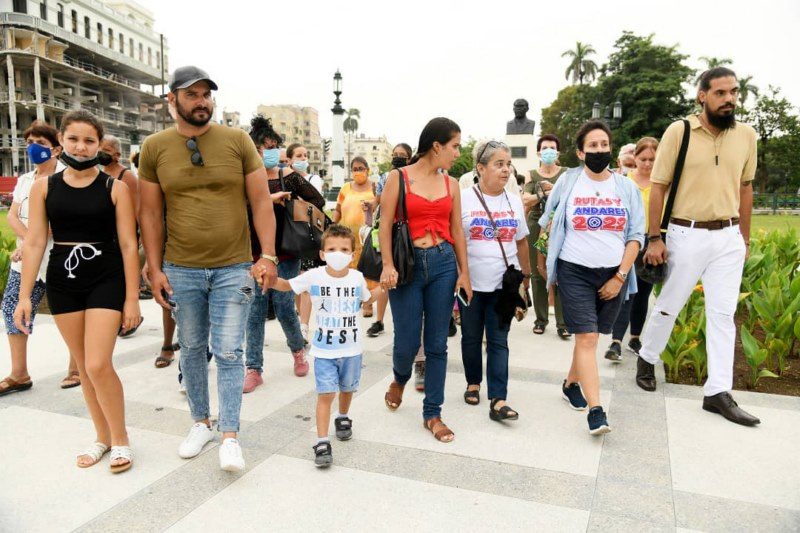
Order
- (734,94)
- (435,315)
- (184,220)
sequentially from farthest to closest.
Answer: (734,94), (435,315), (184,220)

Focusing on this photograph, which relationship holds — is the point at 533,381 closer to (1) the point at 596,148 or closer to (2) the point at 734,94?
(1) the point at 596,148

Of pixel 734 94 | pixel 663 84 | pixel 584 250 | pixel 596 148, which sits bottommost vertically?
pixel 584 250

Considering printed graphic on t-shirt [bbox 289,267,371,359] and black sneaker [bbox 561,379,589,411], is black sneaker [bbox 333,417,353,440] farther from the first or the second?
black sneaker [bbox 561,379,589,411]

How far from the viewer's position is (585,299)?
11.7 ft

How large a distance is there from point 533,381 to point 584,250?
1.36 m

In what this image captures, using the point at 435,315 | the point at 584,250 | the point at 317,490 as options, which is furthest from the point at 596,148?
the point at 317,490

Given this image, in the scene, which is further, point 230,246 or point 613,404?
point 613,404

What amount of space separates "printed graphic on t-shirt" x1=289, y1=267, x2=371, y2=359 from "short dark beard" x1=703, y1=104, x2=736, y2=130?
2623 mm

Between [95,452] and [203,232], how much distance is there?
1348mm

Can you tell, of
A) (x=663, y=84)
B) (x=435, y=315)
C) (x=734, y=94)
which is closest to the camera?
(x=435, y=315)

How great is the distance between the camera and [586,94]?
44250mm

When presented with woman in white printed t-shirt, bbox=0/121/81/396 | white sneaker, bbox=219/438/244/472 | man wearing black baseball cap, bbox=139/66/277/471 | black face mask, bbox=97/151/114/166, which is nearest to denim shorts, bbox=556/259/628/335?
man wearing black baseball cap, bbox=139/66/277/471

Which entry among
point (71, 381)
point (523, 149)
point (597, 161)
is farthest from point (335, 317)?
point (523, 149)

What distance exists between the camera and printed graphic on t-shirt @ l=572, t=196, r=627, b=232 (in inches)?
Result: 140
